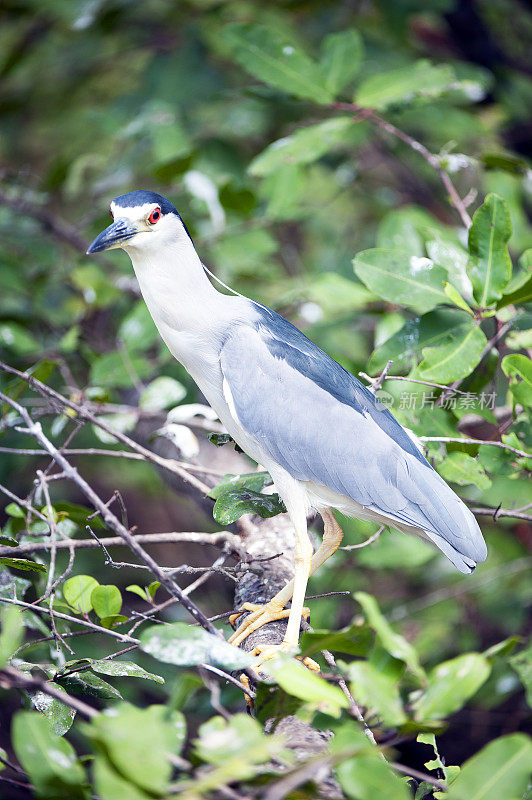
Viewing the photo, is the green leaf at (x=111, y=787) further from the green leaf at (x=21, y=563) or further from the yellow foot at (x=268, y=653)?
the yellow foot at (x=268, y=653)

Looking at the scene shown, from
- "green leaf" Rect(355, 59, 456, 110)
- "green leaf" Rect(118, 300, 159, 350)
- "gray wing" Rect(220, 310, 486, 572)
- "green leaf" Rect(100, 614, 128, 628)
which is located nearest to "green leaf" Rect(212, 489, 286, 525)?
"gray wing" Rect(220, 310, 486, 572)

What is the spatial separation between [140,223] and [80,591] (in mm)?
1143

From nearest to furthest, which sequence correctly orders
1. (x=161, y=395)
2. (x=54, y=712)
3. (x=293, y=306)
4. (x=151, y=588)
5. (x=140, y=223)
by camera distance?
(x=54, y=712) < (x=151, y=588) < (x=140, y=223) < (x=161, y=395) < (x=293, y=306)

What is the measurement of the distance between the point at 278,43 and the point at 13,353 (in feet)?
6.25

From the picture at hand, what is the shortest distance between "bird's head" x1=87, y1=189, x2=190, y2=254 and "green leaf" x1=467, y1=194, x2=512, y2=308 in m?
0.99

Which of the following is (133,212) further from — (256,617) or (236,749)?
(236,749)

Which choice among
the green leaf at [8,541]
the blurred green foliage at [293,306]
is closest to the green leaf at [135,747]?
the blurred green foliage at [293,306]

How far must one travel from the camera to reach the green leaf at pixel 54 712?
161cm

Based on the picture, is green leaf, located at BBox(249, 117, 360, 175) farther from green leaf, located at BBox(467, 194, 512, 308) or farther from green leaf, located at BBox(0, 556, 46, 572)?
green leaf, located at BBox(0, 556, 46, 572)

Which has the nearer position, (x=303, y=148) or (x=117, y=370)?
(x=117, y=370)

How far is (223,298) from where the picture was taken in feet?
7.85

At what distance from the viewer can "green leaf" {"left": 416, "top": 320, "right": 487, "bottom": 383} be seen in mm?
2115

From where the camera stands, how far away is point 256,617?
2.18 meters

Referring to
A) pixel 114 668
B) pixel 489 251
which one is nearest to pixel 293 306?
pixel 489 251
